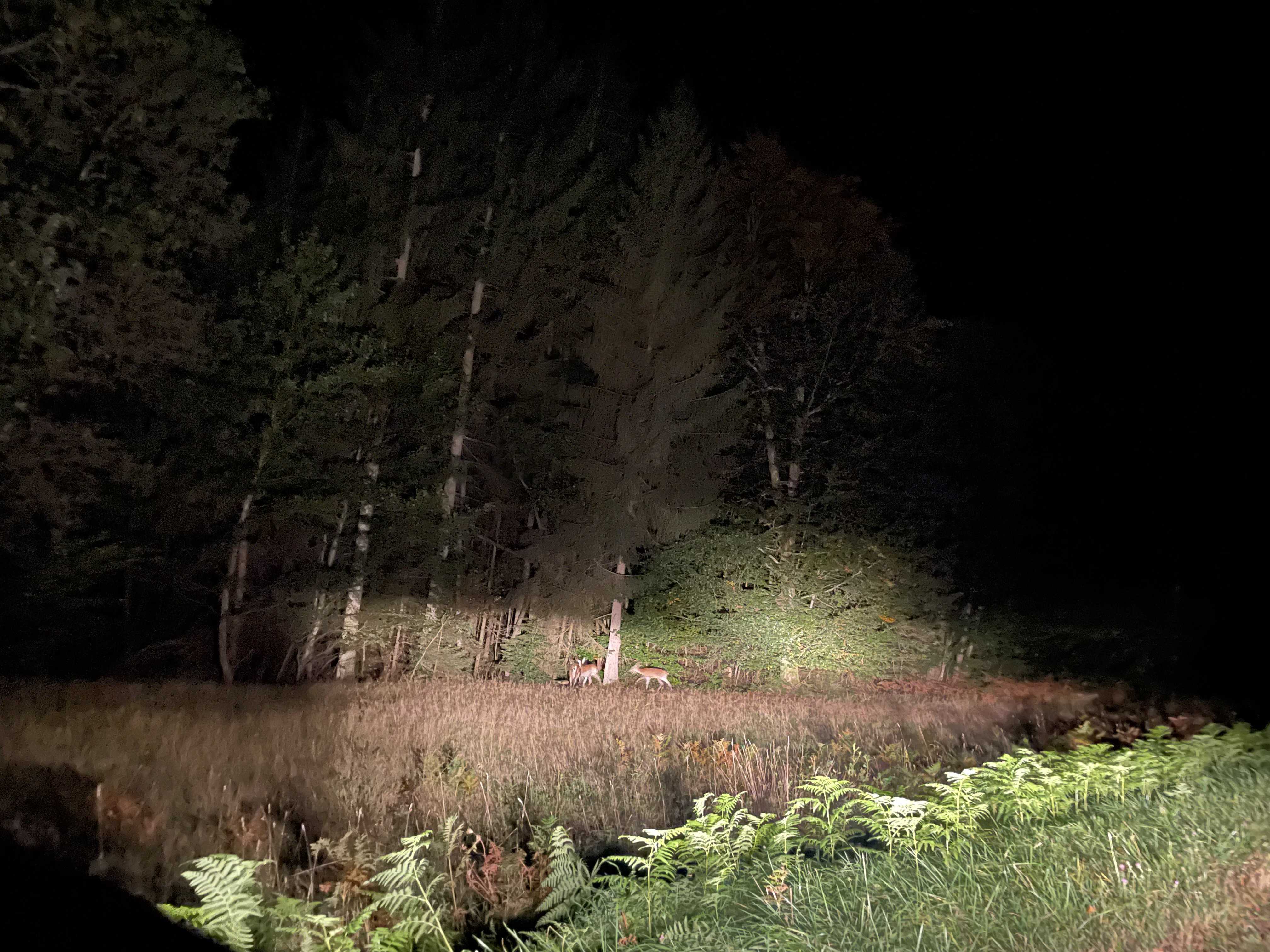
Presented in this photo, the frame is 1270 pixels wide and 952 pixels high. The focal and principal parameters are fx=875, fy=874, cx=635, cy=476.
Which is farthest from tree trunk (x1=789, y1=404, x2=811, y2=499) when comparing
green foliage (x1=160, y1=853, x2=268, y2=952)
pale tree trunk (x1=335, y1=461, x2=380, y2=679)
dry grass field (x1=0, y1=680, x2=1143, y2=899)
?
green foliage (x1=160, y1=853, x2=268, y2=952)

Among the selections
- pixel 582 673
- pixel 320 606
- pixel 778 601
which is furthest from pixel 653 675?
pixel 320 606

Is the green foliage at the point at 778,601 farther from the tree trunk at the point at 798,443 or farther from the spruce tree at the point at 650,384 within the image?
the tree trunk at the point at 798,443

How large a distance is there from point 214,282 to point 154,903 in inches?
512

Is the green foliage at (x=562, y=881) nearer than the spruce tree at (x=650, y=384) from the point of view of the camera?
Yes

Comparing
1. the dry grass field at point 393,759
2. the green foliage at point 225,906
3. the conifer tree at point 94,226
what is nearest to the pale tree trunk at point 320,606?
the dry grass field at point 393,759

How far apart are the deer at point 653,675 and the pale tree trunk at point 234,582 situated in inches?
280

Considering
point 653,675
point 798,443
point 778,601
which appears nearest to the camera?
point 653,675

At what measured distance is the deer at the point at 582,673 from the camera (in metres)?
17.1

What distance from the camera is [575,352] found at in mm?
18797

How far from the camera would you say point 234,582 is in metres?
13.5

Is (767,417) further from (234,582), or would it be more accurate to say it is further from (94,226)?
(94,226)

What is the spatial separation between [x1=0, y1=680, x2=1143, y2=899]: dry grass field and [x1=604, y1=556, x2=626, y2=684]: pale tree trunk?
5.72 m

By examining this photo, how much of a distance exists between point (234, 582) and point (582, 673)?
6.69m

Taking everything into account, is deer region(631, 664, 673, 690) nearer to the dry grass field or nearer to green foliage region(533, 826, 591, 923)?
the dry grass field
